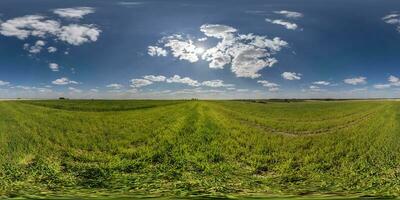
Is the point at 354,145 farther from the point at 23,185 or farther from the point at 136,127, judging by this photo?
the point at 23,185

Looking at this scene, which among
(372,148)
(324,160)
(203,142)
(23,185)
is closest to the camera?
(23,185)

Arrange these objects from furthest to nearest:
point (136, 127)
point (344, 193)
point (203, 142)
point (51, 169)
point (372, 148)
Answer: point (136, 127) < point (203, 142) < point (372, 148) < point (51, 169) < point (344, 193)

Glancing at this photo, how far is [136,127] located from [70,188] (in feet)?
62.7

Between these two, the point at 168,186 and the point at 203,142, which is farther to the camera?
the point at 203,142

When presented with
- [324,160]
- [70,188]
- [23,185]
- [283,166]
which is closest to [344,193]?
[283,166]

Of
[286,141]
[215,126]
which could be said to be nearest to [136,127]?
[215,126]

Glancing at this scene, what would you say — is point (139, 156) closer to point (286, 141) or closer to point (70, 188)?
point (70, 188)

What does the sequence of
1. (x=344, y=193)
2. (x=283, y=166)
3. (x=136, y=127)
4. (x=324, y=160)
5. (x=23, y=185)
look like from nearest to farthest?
(x=344, y=193), (x=23, y=185), (x=283, y=166), (x=324, y=160), (x=136, y=127)

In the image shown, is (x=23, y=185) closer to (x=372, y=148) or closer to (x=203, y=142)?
(x=203, y=142)

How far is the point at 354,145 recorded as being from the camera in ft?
87.2

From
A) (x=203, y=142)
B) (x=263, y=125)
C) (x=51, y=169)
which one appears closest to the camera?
(x=51, y=169)

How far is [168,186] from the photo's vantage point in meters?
16.3

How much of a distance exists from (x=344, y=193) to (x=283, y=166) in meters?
5.50

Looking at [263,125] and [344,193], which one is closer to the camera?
[344,193]
